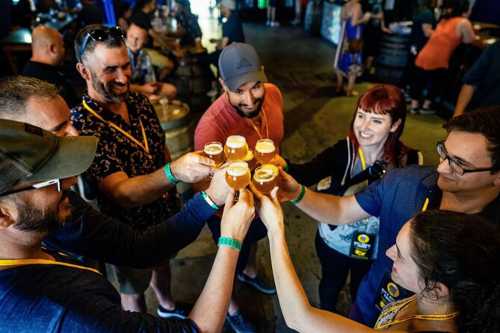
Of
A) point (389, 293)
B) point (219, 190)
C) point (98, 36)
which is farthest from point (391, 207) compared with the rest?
point (98, 36)

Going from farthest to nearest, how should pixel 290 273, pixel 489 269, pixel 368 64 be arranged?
pixel 368 64
pixel 290 273
pixel 489 269

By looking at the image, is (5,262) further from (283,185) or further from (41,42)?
(41,42)

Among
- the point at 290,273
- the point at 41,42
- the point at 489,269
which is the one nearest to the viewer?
the point at 489,269

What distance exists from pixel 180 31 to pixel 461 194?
231 inches

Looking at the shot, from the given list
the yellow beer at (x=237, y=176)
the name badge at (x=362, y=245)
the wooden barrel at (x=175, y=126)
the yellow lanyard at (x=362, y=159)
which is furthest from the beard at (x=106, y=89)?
the name badge at (x=362, y=245)

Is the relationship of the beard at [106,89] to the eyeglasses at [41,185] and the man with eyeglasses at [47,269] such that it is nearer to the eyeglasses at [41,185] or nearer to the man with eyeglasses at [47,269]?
the man with eyeglasses at [47,269]

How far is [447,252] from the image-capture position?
3.51ft

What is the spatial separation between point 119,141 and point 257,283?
6.13ft

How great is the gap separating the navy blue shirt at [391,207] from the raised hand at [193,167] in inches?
34.4

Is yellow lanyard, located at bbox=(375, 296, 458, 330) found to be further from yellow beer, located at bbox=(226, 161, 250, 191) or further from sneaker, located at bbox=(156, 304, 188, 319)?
sneaker, located at bbox=(156, 304, 188, 319)

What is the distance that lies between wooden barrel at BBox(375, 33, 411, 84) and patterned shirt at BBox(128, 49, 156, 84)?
595 centimetres

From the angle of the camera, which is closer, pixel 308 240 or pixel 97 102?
pixel 97 102

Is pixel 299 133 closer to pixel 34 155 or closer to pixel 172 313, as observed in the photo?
pixel 172 313

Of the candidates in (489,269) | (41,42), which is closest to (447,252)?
(489,269)
